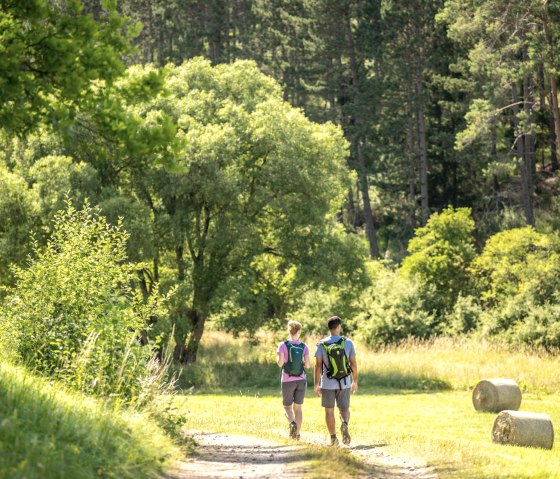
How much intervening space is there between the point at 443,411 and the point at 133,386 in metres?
12.1

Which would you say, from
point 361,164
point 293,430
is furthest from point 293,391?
point 361,164

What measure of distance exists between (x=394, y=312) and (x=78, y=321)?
24057 millimetres

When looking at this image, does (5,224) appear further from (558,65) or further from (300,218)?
(558,65)

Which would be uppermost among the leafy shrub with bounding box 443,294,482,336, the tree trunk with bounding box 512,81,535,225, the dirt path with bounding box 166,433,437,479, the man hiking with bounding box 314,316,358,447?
the tree trunk with bounding box 512,81,535,225

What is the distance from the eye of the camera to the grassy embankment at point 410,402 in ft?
43.4

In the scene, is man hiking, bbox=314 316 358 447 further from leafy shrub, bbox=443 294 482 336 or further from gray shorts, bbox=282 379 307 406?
leafy shrub, bbox=443 294 482 336

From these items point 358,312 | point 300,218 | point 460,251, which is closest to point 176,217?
point 300,218

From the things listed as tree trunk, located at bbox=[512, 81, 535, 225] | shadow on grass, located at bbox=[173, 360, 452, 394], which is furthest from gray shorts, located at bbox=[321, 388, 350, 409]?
tree trunk, located at bbox=[512, 81, 535, 225]

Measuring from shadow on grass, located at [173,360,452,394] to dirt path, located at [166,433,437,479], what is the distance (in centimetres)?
1441

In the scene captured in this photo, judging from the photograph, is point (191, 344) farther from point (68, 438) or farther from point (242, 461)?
point (68, 438)

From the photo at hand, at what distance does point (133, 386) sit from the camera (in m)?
13.1

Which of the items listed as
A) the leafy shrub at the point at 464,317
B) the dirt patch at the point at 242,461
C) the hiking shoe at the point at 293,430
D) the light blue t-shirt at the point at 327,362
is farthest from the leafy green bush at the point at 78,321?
the leafy shrub at the point at 464,317

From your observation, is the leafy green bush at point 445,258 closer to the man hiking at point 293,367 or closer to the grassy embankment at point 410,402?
the grassy embankment at point 410,402

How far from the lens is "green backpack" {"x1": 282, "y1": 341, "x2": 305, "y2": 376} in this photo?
14.3 meters
